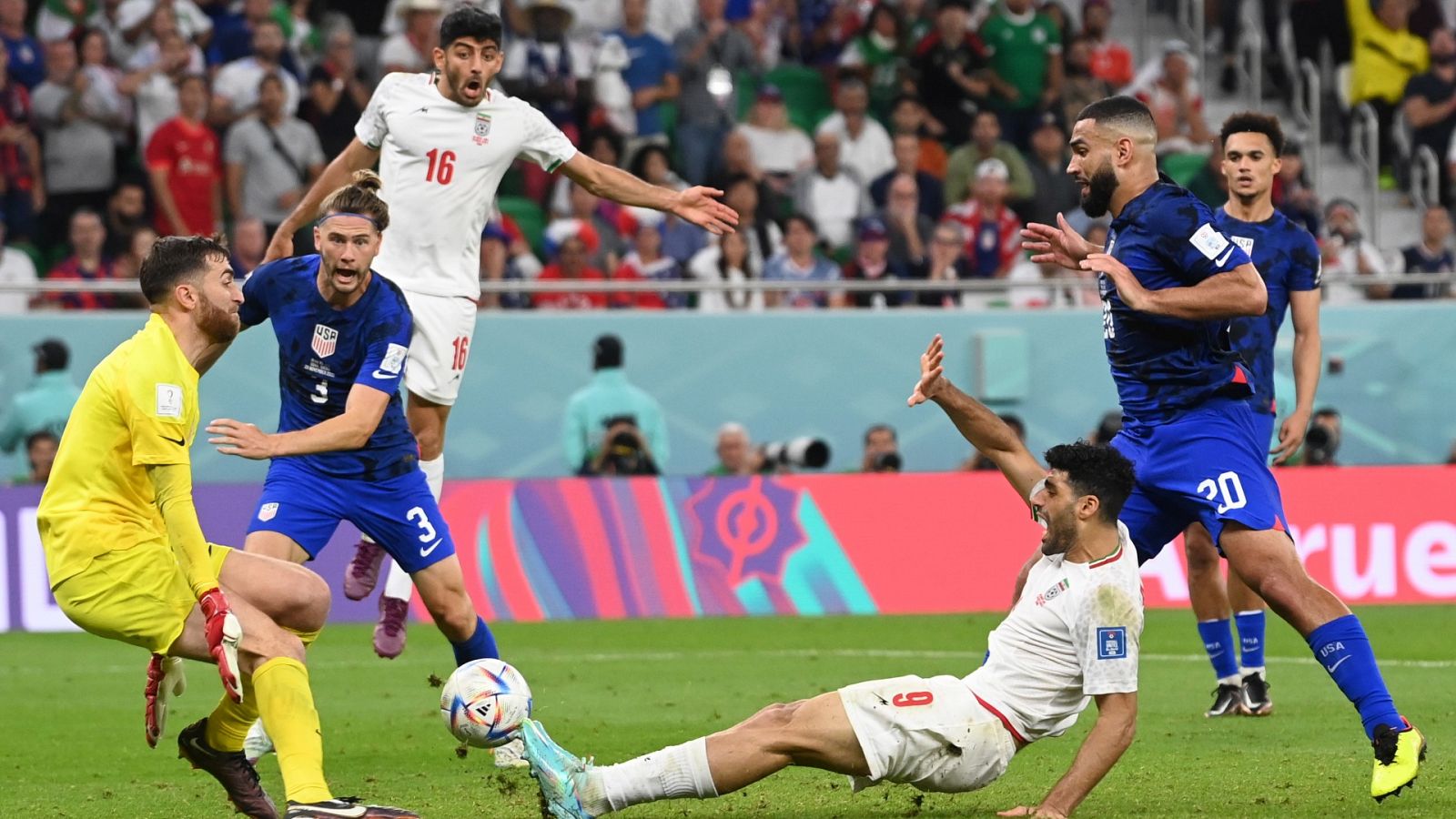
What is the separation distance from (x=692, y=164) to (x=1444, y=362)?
6.99 metres

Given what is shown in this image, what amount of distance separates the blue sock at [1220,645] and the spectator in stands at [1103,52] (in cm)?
1150

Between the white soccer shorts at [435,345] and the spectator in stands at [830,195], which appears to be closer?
the white soccer shorts at [435,345]

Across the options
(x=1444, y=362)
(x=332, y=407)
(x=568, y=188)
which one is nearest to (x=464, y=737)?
(x=332, y=407)

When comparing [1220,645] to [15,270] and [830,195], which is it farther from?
[15,270]

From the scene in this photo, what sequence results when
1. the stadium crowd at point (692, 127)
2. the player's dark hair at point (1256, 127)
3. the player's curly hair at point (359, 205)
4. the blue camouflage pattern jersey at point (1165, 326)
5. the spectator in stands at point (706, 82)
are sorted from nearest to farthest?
the blue camouflage pattern jersey at point (1165, 326)
the player's curly hair at point (359, 205)
the player's dark hair at point (1256, 127)
the stadium crowd at point (692, 127)
the spectator in stands at point (706, 82)

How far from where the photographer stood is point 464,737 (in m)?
6.96

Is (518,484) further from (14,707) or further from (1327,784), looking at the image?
(1327,784)

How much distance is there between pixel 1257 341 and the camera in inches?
370

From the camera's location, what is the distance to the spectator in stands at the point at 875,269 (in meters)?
17.4

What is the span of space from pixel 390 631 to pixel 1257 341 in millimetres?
4384

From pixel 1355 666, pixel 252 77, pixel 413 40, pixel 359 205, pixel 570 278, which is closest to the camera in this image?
pixel 1355 666

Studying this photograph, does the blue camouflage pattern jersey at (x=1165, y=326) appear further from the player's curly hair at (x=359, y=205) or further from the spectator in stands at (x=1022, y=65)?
the spectator in stands at (x=1022, y=65)

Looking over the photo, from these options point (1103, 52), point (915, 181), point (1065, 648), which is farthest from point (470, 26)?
point (1103, 52)

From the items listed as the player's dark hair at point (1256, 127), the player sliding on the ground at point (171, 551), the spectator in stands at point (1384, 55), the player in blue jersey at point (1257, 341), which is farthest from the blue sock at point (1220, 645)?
the spectator in stands at point (1384, 55)
